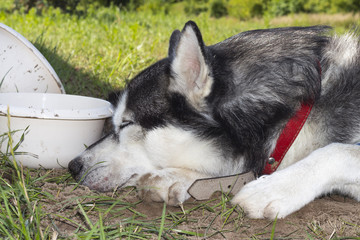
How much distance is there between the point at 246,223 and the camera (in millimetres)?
2131

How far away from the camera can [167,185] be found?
7.90 feet

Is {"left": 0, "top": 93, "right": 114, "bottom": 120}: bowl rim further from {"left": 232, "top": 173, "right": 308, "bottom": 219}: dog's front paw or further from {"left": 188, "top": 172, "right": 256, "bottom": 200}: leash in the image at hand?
{"left": 232, "top": 173, "right": 308, "bottom": 219}: dog's front paw

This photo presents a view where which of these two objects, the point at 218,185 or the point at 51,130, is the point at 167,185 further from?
the point at 51,130

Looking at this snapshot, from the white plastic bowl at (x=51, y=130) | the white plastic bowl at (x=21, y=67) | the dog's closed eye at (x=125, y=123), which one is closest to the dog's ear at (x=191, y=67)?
the dog's closed eye at (x=125, y=123)

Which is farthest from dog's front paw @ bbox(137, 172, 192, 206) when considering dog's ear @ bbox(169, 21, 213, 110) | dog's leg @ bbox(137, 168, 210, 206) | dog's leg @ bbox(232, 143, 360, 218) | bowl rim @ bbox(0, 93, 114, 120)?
bowl rim @ bbox(0, 93, 114, 120)

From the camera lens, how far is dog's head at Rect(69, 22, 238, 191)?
7.48 feet

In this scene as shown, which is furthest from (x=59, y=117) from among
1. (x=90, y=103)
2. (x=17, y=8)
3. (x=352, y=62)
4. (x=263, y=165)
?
(x=17, y=8)

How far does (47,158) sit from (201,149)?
3.40ft

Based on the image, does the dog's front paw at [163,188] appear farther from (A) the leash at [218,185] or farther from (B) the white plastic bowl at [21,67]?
(B) the white plastic bowl at [21,67]

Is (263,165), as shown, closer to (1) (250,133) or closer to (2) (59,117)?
(1) (250,133)

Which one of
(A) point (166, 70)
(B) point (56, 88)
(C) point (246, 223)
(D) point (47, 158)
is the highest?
(A) point (166, 70)

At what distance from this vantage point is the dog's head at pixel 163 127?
2281mm

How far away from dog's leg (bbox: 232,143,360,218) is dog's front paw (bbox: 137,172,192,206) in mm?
327

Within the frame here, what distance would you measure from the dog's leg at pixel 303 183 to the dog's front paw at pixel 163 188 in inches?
12.9
